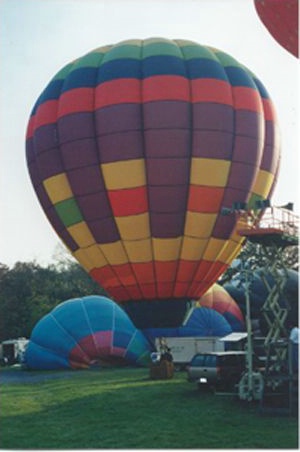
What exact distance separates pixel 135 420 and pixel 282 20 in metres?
6.95

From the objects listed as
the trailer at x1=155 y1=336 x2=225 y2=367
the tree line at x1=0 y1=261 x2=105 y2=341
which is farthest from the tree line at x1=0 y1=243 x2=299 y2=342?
the trailer at x1=155 y1=336 x2=225 y2=367

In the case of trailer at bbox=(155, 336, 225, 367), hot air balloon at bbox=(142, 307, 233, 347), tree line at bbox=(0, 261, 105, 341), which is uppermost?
tree line at bbox=(0, 261, 105, 341)

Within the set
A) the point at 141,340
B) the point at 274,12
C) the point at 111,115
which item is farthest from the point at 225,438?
the point at 141,340

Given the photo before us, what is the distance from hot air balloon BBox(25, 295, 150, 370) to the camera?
24844mm

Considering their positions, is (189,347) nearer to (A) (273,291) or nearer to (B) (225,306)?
(B) (225,306)

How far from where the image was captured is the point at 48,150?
19.3 m

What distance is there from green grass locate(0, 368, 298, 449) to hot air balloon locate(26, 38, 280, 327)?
127 inches

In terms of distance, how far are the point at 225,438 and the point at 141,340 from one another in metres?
15.3

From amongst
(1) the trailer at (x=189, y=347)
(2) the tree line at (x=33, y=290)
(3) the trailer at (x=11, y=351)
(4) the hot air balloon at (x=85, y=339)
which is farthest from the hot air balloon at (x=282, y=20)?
(3) the trailer at (x=11, y=351)

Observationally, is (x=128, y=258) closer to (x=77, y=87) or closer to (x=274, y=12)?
(x=77, y=87)

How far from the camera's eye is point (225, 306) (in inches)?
1146

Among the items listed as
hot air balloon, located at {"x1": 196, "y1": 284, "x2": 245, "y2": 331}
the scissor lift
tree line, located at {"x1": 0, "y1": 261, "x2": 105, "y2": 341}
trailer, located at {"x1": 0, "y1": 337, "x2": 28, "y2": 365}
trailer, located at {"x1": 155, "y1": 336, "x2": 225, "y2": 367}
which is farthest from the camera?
tree line, located at {"x1": 0, "y1": 261, "x2": 105, "y2": 341}

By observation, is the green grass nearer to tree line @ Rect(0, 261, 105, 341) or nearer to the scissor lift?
the scissor lift

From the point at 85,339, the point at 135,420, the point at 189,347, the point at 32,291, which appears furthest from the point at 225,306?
the point at 32,291
